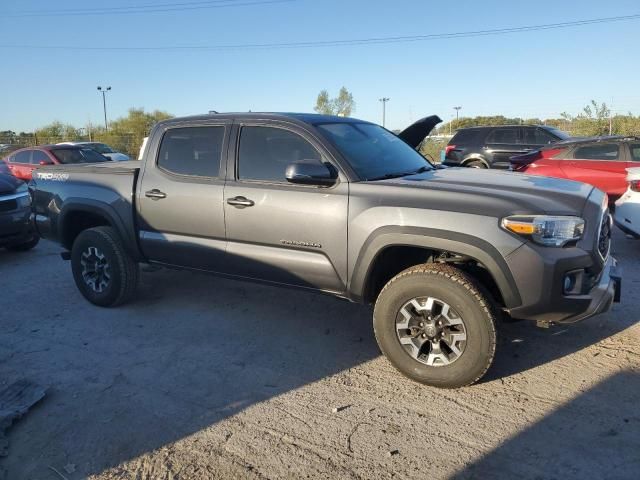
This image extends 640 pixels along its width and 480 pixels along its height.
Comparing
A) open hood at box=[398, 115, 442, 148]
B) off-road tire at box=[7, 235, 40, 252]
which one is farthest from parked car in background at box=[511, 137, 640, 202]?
off-road tire at box=[7, 235, 40, 252]

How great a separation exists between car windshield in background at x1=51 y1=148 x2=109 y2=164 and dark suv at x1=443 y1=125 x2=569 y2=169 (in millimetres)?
10018

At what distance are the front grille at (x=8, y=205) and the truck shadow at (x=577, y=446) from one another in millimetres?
7183

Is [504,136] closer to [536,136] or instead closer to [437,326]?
[536,136]

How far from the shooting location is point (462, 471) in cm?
260

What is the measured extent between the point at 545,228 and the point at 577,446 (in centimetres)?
125

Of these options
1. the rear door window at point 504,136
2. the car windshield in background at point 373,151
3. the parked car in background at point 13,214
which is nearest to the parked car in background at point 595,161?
the rear door window at point 504,136

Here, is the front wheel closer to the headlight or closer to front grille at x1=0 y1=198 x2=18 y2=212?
the headlight

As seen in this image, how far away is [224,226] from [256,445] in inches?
77.7

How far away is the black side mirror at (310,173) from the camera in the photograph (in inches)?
144

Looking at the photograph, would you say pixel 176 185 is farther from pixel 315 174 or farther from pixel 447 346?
pixel 447 346

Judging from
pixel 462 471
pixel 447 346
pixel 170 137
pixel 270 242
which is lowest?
pixel 462 471

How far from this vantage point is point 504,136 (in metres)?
12.7

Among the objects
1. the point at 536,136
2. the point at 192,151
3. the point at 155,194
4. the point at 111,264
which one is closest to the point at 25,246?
the point at 111,264

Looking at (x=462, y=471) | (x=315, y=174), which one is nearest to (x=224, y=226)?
(x=315, y=174)
